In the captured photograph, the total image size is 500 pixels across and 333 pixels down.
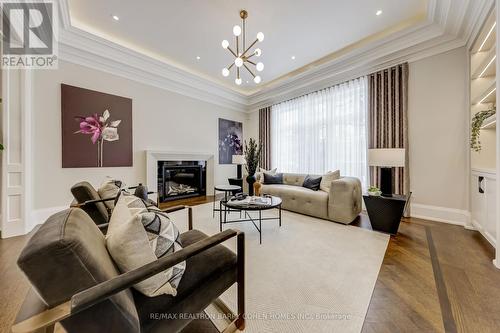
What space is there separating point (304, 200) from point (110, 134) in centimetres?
402

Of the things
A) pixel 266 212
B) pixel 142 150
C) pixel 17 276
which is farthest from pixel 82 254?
pixel 142 150

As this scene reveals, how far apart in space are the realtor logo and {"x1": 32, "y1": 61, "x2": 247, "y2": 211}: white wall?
35 centimetres

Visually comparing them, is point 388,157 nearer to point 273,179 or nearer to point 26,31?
point 273,179

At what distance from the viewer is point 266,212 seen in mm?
3875

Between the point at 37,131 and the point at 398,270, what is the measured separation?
5376mm

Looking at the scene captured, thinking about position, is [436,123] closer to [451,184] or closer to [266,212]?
[451,184]

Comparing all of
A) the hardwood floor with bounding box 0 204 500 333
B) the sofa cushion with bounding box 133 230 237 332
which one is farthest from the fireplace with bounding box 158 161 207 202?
the sofa cushion with bounding box 133 230 237 332

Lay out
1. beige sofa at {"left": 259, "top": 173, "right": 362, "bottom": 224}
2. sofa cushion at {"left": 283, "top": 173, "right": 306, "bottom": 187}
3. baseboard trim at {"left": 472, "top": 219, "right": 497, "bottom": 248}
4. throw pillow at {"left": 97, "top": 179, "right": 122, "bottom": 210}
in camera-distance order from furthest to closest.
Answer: sofa cushion at {"left": 283, "top": 173, "right": 306, "bottom": 187} → beige sofa at {"left": 259, "top": 173, "right": 362, "bottom": 224} → baseboard trim at {"left": 472, "top": 219, "right": 497, "bottom": 248} → throw pillow at {"left": 97, "top": 179, "right": 122, "bottom": 210}

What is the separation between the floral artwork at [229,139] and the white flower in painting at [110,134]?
8.90 feet

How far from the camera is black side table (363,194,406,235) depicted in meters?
2.70

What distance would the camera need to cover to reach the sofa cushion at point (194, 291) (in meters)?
0.89

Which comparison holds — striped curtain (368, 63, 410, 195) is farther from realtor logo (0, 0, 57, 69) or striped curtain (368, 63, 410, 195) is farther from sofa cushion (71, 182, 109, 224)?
realtor logo (0, 0, 57, 69)

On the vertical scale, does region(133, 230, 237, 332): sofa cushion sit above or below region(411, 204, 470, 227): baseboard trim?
above

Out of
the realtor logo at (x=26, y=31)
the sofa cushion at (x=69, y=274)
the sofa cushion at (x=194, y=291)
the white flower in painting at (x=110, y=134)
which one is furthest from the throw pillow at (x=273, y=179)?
the realtor logo at (x=26, y=31)
